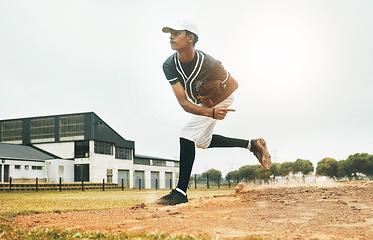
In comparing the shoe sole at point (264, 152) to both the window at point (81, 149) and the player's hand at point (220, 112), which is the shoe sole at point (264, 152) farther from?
the window at point (81, 149)

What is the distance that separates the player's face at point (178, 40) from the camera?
552 cm

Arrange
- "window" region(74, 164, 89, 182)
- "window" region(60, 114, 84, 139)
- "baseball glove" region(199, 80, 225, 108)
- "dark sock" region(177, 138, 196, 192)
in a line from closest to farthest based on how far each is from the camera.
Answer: "baseball glove" region(199, 80, 225, 108) < "dark sock" region(177, 138, 196, 192) < "window" region(74, 164, 89, 182) < "window" region(60, 114, 84, 139)

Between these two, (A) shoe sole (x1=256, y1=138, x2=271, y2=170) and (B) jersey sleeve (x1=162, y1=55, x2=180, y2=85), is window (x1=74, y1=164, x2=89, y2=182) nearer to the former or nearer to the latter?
(A) shoe sole (x1=256, y1=138, x2=271, y2=170)

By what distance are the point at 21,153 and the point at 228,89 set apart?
44.5 meters

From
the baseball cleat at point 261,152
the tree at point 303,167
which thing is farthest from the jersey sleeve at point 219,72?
the tree at point 303,167

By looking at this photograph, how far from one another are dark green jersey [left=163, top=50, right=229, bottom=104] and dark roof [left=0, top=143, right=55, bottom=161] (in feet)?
132

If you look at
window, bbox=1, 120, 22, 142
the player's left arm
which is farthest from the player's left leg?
window, bbox=1, 120, 22, 142

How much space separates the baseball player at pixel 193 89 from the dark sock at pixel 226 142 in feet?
0.06

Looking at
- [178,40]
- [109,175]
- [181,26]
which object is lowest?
[109,175]

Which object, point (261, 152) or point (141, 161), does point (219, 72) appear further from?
point (141, 161)

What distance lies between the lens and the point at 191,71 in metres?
5.60

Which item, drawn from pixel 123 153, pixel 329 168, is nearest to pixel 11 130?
pixel 123 153

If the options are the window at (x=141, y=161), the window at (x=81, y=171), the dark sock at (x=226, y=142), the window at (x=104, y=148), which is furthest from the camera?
the window at (x=141, y=161)

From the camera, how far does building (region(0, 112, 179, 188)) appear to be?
148 ft
